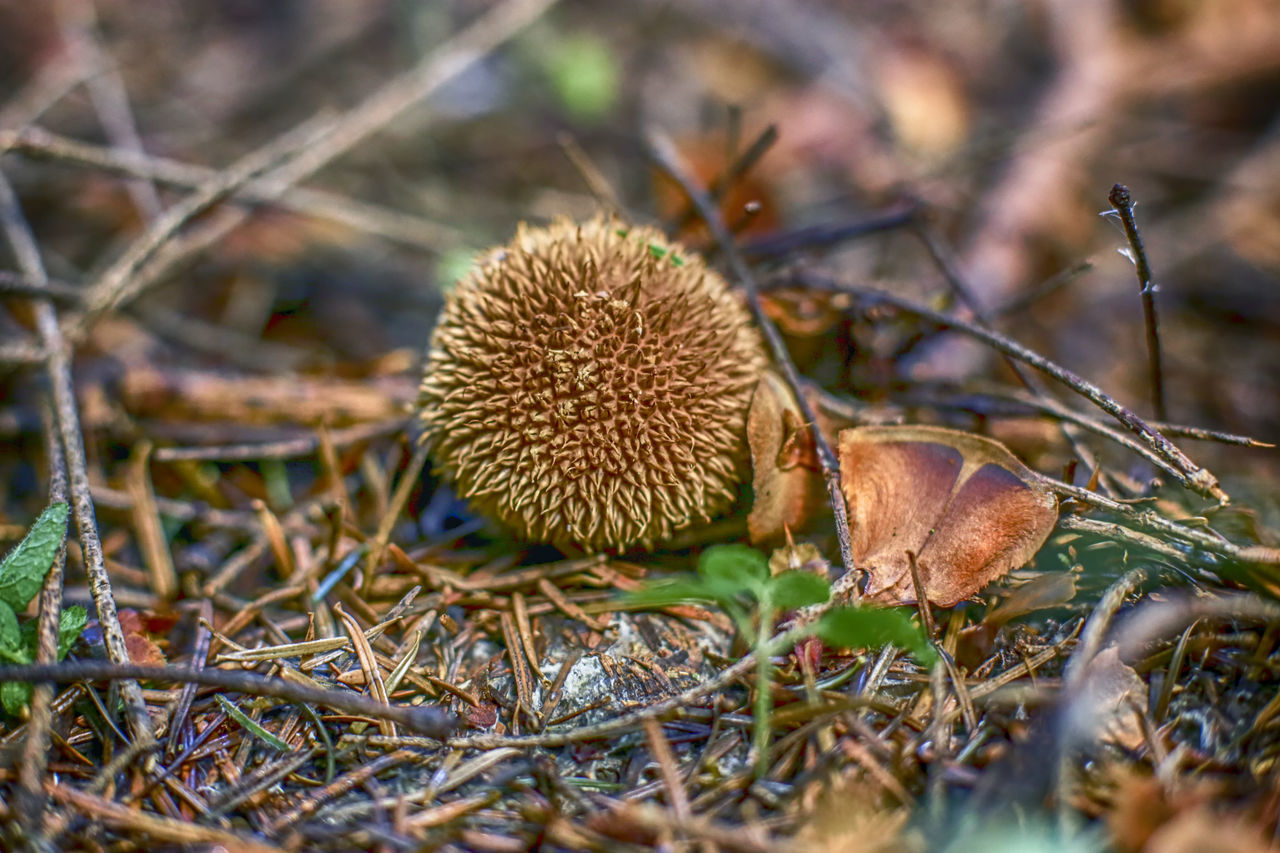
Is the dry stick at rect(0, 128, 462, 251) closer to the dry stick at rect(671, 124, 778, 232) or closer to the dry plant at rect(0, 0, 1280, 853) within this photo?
the dry plant at rect(0, 0, 1280, 853)

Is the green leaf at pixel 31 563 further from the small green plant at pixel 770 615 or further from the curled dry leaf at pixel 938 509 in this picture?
the curled dry leaf at pixel 938 509

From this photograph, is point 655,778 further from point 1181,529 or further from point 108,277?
point 108,277

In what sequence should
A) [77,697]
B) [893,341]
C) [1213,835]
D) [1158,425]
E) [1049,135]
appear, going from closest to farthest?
[1213,835] < [77,697] < [1158,425] < [893,341] < [1049,135]

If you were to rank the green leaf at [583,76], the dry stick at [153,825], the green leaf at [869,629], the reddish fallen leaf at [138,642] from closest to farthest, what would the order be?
the dry stick at [153,825]
the green leaf at [869,629]
the reddish fallen leaf at [138,642]
the green leaf at [583,76]

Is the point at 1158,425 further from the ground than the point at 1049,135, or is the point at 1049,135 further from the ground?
the point at 1049,135

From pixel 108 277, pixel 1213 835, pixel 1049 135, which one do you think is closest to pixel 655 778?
pixel 1213 835

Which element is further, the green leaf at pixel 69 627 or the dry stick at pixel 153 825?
the green leaf at pixel 69 627

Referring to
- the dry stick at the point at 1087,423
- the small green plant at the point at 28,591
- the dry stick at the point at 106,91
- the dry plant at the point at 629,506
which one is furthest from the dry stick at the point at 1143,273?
the dry stick at the point at 106,91
